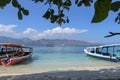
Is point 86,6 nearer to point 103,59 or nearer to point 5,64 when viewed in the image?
point 5,64

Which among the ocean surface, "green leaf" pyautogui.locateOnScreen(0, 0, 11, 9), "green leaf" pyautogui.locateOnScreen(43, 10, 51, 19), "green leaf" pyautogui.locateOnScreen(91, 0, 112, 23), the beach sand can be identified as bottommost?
the ocean surface

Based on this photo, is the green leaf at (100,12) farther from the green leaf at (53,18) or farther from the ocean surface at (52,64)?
the ocean surface at (52,64)

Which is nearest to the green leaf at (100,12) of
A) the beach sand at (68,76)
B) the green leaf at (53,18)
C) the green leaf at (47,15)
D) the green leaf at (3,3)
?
the green leaf at (3,3)

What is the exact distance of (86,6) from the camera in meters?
2.71

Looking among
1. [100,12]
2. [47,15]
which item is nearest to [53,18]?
[47,15]

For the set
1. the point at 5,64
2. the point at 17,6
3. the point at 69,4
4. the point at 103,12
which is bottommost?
the point at 5,64

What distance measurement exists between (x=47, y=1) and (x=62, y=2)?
7.1 inches

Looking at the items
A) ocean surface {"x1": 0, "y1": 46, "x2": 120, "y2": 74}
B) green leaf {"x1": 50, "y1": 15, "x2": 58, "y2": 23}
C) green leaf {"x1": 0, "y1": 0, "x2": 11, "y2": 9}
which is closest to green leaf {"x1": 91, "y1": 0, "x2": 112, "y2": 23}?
green leaf {"x1": 0, "y1": 0, "x2": 11, "y2": 9}

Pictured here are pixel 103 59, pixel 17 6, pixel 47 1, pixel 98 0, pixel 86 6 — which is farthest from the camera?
pixel 103 59

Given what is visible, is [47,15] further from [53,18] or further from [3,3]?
[3,3]

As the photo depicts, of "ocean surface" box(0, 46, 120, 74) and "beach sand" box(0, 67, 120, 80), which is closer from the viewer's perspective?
"beach sand" box(0, 67, 120, 80)

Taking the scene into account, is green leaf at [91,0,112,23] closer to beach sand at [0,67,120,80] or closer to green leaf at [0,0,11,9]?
green leaf at [0,0,11,9]

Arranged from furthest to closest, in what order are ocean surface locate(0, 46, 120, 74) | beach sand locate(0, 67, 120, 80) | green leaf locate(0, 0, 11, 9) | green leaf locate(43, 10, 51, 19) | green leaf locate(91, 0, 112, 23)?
ocean surface locate(0, 46, 120, 74)
beach sand locate(0, 67, 120, 80)
green leaf locate(43, 10, 51, 19)
green leaf locate(0, 0, 11, 9)
green leaf locate(91, 0, 112, 23)

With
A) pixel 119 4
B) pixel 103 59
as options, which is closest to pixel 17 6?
pixel 119 4
